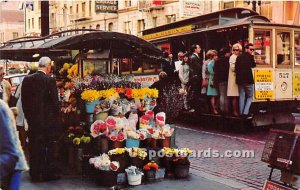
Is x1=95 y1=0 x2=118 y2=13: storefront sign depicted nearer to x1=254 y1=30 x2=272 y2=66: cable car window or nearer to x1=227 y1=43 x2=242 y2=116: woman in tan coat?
x1=254 y1=30 x2=272 y2=66: cable car window

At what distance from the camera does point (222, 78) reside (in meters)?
12.9

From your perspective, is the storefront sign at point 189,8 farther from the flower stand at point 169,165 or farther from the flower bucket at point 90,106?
the flower stand at point 169,165

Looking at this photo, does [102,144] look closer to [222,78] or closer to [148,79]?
[222,78]

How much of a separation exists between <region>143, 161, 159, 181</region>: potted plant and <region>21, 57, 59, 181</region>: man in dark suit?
5.05ft

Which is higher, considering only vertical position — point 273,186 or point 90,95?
point 90,95

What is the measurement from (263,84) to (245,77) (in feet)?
3.04

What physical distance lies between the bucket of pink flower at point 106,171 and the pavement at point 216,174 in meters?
0.14

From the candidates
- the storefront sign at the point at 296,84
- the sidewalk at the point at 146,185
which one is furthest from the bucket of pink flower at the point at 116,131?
the storefront sign at the point at 296,84

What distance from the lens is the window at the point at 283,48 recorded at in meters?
13.1

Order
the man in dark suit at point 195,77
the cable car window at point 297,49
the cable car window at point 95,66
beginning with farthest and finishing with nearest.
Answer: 1. the man in dark suit at point 195,77
2. the cable car window at point 297,49
3. the cable car window at point 95,66

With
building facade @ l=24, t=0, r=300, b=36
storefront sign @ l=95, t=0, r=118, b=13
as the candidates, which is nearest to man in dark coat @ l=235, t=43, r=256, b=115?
building facade @ l=24, t=0, r=300, b=36

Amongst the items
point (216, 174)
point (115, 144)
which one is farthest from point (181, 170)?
point (115, 144)

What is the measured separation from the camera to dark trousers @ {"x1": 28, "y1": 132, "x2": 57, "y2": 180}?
738 centimetres

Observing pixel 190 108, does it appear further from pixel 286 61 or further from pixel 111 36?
pixel 111 36
